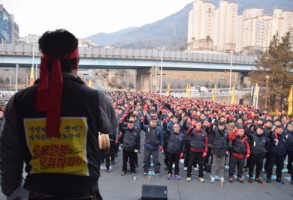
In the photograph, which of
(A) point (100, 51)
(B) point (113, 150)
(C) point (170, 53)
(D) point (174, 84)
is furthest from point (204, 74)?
(B) point (113, 150)

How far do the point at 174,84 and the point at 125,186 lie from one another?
250ft

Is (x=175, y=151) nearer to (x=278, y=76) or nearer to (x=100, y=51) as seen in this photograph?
(x=278, y=76)

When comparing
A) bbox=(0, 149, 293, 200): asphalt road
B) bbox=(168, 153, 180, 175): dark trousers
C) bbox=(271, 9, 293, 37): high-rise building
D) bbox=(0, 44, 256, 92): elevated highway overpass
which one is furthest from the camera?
bbox=(271, 9, 293, 37): high-rise building

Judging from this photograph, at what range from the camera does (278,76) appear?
106ft

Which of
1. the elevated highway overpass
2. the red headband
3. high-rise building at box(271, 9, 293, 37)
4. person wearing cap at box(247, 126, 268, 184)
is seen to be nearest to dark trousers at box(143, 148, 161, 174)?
person wearing cap at box(247, 126, 268, 184)

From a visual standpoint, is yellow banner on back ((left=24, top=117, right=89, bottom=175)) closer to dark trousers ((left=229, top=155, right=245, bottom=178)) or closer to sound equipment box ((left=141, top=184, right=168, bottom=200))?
sound equipment box ((left=141, top=184, right=168, bottom=200))

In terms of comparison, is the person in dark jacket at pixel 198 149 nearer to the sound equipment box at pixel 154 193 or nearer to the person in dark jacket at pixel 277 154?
the person in dark jacket at pixel 277 154

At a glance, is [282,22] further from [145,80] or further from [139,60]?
[139,60]

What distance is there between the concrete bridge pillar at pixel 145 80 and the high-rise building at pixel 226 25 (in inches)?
3355

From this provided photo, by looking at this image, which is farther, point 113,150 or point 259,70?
point 259,70

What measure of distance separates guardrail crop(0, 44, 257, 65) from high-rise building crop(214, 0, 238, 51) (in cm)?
7848

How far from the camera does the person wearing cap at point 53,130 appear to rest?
1933 millimetres

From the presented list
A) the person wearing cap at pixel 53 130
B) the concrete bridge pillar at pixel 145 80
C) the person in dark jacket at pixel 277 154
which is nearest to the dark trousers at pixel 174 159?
the person in dark jacket at pixel 277 154

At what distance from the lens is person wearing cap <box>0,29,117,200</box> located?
193 cm
